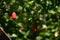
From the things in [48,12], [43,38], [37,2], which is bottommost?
[43,38]

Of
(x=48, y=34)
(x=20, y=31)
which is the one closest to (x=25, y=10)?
(x=20, y=31)

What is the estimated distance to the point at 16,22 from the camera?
2.73 meters

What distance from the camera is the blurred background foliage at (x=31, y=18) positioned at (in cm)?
260

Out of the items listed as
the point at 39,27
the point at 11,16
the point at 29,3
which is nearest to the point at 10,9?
the point at 11,16

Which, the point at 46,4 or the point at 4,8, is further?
the point at 4,8

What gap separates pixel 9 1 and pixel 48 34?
0.72m

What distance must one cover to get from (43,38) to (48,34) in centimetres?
9

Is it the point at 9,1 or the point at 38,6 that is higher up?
the point at 9,1

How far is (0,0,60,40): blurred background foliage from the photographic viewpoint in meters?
2.60

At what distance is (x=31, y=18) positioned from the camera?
8.68 feet

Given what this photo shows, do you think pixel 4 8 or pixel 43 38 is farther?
pixel 4 8

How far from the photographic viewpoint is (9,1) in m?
2.80

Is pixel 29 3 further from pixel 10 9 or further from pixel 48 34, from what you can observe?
pixel 48 34

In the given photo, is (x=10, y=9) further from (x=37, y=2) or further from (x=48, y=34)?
(x=48, y=34)
